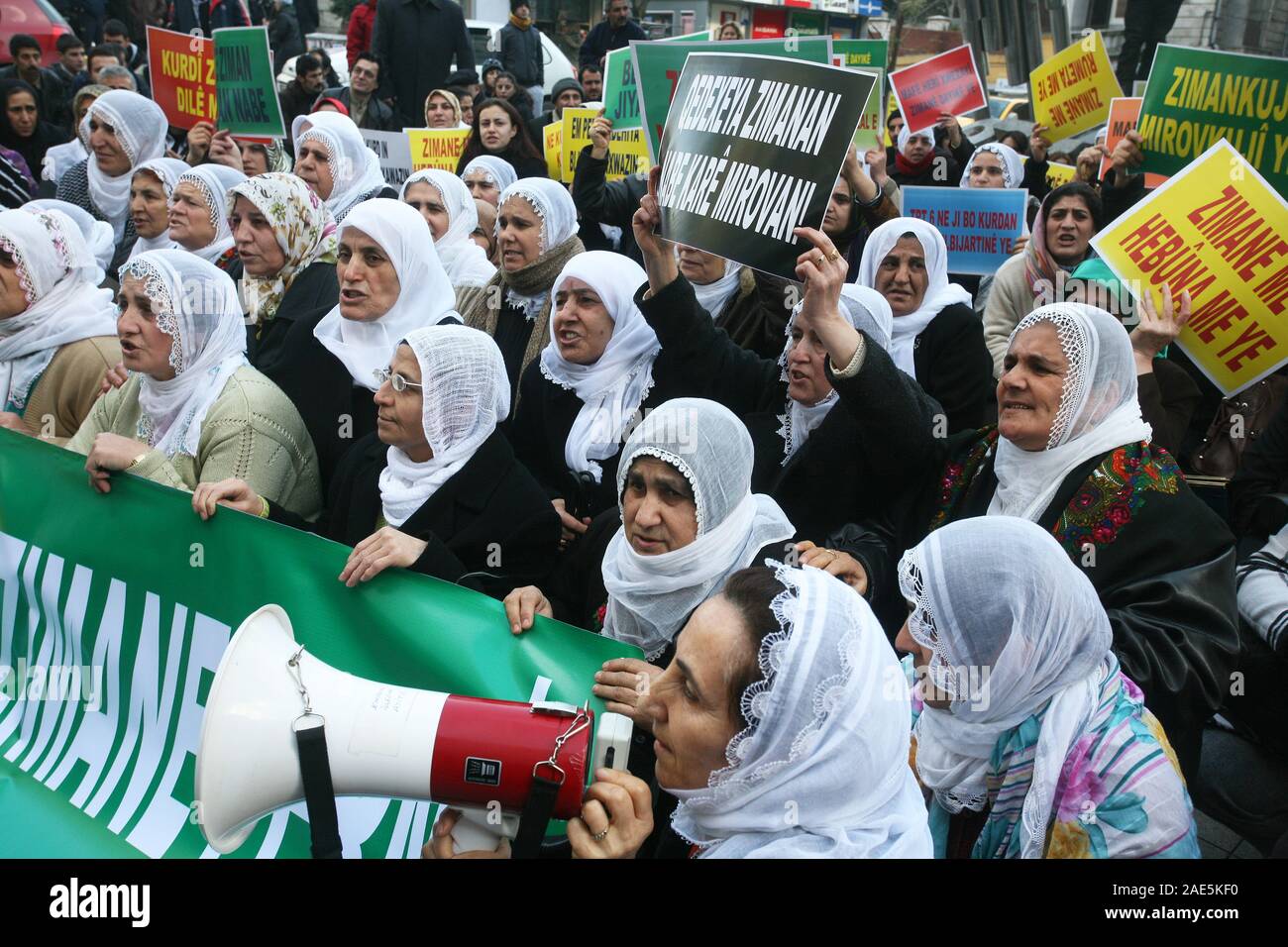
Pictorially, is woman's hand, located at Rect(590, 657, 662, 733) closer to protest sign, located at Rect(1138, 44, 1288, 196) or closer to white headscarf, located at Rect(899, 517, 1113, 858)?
white headscarf, located at Rect(899, 517, 1113, 858)

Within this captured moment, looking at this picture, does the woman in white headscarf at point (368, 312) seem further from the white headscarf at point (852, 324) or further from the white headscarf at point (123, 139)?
the white headscarf at point (123, 139)

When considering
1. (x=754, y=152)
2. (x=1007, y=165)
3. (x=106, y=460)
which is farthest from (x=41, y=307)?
(x=1007, y=165)

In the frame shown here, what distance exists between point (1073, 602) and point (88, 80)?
39.3 ft

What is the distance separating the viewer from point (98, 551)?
130 inches

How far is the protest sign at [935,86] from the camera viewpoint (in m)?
8.38

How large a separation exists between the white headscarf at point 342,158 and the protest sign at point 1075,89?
4776 mm

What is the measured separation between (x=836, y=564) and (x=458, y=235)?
4112 mm

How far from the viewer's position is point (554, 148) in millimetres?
8719

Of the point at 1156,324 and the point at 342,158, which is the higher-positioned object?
the point at 1156,324

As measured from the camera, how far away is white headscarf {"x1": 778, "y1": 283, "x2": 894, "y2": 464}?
141 inches

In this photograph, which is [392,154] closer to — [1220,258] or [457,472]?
[457,472]

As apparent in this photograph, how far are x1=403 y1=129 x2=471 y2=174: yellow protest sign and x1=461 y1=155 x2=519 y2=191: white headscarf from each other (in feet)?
3.79

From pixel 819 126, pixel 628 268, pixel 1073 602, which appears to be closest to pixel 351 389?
pixel 628 268

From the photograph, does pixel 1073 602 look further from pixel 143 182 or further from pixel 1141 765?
pixel 143 182
